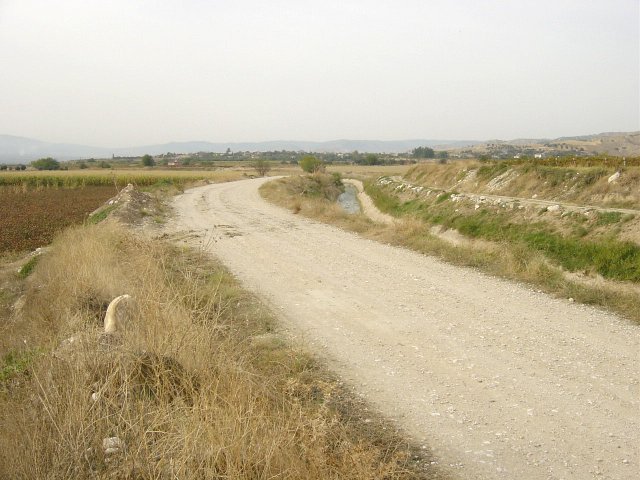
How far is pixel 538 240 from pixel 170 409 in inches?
485

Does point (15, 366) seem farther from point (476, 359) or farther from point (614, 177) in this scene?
point (614, 177)

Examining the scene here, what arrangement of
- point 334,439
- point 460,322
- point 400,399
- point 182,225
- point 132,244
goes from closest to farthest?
point 334,439 → point 400,399 → point 460,322 → point 132,244 → point 182,225

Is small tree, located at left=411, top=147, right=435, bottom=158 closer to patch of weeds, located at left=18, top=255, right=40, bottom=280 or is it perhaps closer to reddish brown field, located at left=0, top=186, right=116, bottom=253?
reddish brown field, located at left=0, top=186, right=116, bottom=253

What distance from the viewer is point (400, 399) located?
5465mm

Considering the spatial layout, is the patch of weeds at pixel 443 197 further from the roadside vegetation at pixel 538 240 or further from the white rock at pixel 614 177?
Result: the white rock at pixel 614 177

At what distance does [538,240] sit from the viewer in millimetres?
13992

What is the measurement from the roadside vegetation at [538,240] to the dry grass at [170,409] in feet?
19.0

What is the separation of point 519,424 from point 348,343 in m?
2.69

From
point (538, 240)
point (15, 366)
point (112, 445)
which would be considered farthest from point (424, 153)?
point (112, 445)

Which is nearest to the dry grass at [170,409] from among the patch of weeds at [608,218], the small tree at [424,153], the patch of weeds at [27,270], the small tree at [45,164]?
the patch of weeds at [27,270]

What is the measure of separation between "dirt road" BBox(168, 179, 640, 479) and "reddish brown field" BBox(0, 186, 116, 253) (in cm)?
1145

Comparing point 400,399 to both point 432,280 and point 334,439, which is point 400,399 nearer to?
point 334,439

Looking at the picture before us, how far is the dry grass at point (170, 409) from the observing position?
11.2 feet

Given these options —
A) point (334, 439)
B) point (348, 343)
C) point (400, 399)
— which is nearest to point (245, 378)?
point (334, 439)
